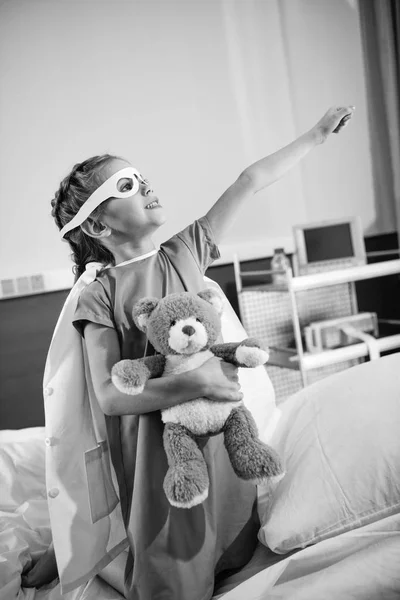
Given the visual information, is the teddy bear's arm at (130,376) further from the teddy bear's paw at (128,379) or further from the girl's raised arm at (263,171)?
the girl's raised arm at (263,171)

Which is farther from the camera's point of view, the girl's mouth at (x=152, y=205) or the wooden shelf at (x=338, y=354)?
the wooden shelf at (x=338, y=354)

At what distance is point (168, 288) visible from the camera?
1.09 m

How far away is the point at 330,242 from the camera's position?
2.67m

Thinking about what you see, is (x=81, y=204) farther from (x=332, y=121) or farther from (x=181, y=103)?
(x=181, y=103)

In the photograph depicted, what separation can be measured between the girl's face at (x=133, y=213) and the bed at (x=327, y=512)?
1.78 ft

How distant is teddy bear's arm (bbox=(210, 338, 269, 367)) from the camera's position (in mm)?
911

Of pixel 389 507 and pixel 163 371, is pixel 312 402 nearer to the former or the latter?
pixel 389 507

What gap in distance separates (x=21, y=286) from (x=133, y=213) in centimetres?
142

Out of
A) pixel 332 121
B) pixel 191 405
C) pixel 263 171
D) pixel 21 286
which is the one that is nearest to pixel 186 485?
pixel 191 405

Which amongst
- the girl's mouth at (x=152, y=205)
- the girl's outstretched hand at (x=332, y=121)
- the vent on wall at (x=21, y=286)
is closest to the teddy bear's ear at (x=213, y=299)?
the girl's mouth at (x=152, y=205)

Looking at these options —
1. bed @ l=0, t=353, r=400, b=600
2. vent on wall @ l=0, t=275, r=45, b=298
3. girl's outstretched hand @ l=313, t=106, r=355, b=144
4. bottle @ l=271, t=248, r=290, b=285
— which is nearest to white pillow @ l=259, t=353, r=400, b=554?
bed @ l=0, t=353, r=400, b=600

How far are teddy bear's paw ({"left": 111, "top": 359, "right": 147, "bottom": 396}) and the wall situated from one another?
161 cm

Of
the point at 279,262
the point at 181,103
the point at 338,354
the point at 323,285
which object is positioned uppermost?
the point at 181,103

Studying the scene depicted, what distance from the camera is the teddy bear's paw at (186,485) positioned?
823mm
